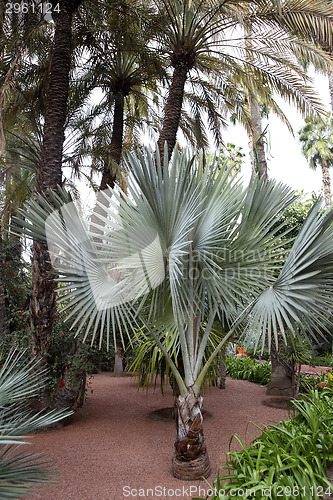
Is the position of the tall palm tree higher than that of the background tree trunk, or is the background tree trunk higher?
the tall palm tree

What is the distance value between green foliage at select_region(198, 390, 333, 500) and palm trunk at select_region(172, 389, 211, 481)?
0.37m

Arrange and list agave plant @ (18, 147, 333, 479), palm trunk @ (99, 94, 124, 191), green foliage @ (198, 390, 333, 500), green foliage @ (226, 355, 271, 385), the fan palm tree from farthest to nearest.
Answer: the fan palm tree < green foliage @ (226, 355, 271, 385) < palm trunk @ (99, 94, 124, 191) < agave plant @ (18, 147, 333, 479) < green foliage @ (198, 390, 333, 500)

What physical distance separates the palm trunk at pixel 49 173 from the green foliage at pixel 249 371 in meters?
6.71

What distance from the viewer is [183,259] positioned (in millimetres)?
4020

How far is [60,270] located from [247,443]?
3415 mm

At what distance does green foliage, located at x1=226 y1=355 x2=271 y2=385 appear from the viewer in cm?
1013

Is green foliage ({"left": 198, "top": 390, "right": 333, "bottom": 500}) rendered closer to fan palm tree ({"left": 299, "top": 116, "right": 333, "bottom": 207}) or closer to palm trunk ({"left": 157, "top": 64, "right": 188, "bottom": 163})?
palm trunk ({"left": 157, "top": 64, "right": 188, "bottom": 163})

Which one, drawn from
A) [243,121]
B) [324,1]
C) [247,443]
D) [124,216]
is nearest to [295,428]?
[247,443]

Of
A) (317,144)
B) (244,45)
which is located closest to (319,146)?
(317,144)

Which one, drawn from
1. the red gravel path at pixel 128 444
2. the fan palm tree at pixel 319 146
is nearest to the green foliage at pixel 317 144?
the fan palm tree at pixel 319 146

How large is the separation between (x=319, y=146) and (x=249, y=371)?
69.5 feet

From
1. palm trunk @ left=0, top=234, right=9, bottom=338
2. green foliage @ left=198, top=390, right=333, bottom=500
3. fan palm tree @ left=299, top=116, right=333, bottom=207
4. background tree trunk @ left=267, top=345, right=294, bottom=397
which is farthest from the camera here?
fan palm tree @ left=299, top=116, right=333, bottom=207

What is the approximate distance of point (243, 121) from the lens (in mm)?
9945

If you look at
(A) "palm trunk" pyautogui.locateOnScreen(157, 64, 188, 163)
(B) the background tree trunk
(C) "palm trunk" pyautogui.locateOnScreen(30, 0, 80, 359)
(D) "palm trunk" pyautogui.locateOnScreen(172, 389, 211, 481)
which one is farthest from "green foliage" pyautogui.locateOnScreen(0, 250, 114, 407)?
(B) the background tree trunk
